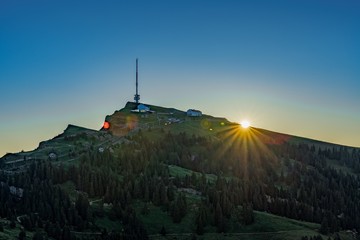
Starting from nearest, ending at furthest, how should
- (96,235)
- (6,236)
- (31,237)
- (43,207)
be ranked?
(6,236), (31,237), (96,235), (43,207)

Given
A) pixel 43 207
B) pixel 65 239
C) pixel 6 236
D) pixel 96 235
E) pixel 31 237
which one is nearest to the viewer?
pixel 6 236

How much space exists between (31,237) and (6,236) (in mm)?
12137

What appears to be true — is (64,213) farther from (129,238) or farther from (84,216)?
(129,238)

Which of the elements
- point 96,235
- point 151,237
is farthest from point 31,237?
point 151,237

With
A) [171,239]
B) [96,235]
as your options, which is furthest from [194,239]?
[96,235]

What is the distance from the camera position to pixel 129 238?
623 feet

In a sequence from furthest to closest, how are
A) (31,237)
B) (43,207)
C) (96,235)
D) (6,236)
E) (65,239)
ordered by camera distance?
1. (43,207)
2. (96,235)
3. (65,239)
4. (31,237)
5. (6,236)

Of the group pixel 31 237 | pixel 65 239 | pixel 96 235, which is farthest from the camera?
pixel 96 235

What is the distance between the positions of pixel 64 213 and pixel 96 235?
18.6 metres

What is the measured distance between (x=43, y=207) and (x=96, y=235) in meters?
26.0

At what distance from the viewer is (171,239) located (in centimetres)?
19962

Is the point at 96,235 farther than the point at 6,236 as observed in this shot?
Yes

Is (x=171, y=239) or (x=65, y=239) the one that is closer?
(x=65, y=239)

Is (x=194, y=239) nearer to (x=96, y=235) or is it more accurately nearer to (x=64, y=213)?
(x=96, y=235)
